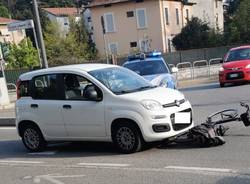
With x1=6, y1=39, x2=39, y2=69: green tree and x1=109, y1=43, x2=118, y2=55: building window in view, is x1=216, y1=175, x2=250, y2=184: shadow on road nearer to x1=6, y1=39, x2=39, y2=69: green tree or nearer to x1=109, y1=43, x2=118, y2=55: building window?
x1=6, y1=39, x2=39, y2=69: green tree

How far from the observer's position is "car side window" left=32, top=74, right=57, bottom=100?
10359 millimetres

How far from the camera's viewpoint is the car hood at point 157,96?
9.05m

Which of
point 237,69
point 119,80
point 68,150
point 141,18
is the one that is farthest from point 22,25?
point 141,18

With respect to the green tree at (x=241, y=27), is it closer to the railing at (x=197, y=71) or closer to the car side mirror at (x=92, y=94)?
the railing at (x=197, y=71)

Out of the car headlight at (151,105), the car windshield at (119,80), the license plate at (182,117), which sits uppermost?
the car windshield at (119,80)

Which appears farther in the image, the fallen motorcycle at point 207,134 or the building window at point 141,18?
the building window at point 141,18

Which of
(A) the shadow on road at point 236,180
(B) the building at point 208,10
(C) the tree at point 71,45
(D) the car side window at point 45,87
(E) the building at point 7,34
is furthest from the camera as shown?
(E) the building at point 7,34

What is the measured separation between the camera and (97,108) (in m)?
9.48

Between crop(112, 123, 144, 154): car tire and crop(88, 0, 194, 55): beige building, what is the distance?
161ft

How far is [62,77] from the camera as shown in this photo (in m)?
10.3

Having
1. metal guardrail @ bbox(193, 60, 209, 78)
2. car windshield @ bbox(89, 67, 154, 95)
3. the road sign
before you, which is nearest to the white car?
car windshield @ bbox(89, 67, 154, 95)

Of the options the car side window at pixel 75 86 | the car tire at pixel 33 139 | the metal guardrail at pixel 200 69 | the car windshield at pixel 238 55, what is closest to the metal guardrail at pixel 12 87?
the metal guardrail at pixel 200 69

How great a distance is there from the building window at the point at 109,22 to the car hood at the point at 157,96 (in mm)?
52059

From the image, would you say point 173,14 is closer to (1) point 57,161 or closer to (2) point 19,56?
(2) point 19,56
